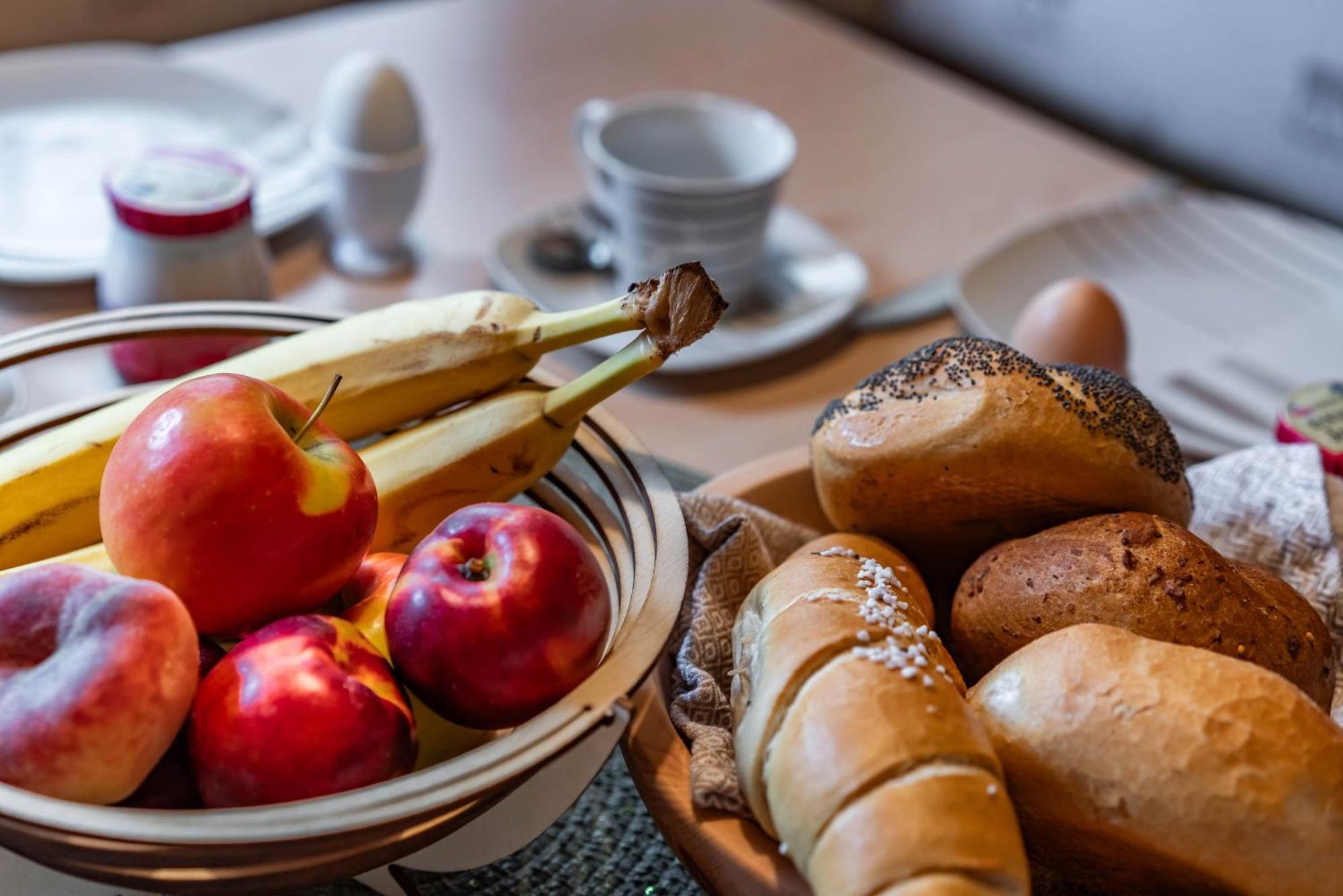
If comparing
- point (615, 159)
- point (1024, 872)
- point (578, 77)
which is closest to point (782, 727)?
point (1024, 872)

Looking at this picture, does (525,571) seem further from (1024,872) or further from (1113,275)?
(1113,275)

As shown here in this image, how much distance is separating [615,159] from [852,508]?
0.47 metres

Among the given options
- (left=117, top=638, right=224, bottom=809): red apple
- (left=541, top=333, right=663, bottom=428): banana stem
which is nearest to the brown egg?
(left=541, top=333, right=663, bottom=428): banana stem

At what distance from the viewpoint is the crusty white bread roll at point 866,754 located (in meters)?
0.37

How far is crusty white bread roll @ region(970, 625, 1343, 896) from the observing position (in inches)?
15.7

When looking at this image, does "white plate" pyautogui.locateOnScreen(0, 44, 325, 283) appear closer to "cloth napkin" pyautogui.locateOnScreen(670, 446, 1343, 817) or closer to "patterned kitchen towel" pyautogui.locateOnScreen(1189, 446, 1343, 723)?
"cloth napkin" pyautogui.locateOnScreen(670, 446, 1343, 817)

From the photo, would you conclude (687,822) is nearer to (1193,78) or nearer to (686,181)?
(686,181)

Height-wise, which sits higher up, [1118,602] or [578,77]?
[1118,602]

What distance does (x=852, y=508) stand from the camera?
0.57 m

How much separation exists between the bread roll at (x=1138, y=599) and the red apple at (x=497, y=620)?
17 cm

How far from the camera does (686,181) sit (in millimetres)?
898

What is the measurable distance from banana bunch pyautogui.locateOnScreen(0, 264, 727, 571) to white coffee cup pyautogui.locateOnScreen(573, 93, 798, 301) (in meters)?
0.30

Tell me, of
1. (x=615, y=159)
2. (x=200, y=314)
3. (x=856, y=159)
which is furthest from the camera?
(x=856, y=159)

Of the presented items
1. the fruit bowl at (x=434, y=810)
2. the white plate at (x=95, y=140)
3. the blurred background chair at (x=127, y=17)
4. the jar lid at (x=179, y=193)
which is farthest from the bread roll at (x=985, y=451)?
the blurred background chair at (x=127, y=17)
